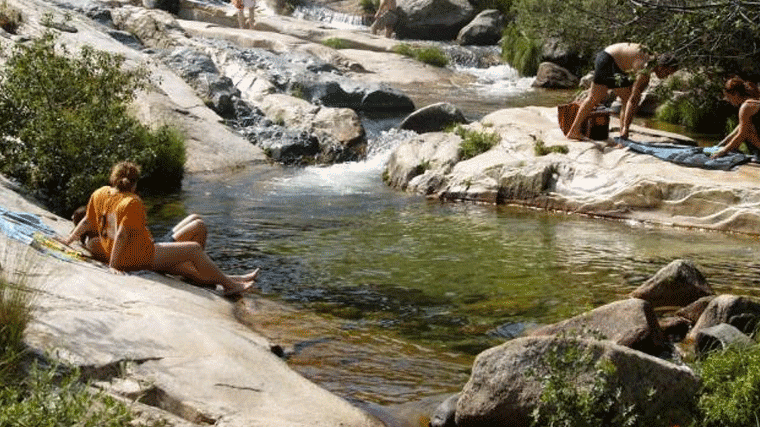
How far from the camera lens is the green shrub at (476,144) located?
56.9 feet

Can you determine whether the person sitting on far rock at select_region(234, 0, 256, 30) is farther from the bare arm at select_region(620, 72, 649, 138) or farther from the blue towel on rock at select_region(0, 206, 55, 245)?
the blue towel on rock at select_region(0, 206, 55, 245)

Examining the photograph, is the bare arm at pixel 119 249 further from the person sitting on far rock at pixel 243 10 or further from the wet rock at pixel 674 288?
the person sitting on far rock at pixel 243 10

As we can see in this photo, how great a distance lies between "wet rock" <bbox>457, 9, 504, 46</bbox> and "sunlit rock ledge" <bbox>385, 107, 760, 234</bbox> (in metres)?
16.6

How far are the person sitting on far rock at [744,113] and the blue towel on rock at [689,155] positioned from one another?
0.13 m

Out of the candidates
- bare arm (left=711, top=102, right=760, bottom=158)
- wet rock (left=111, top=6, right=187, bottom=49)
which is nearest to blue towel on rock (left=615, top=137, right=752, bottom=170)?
bare arm (left=711, top=102, right=760, bottom=158)

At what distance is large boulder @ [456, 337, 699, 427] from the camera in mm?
6766

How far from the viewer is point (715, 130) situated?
2155 centimetres

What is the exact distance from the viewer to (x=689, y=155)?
606 inches

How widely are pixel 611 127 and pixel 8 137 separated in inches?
349

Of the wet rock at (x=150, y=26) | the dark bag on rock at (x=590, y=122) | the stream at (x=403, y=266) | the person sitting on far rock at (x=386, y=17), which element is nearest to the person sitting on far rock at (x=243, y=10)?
the wet rock at (x=150, y=26)

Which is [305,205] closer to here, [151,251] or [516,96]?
[151,251]

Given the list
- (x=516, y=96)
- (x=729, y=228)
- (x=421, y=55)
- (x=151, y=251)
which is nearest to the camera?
(x=151, y=251)

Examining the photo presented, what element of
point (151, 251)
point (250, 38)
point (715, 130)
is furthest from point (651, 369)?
point (250, 38)

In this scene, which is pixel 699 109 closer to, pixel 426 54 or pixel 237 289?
pixel 426 54
